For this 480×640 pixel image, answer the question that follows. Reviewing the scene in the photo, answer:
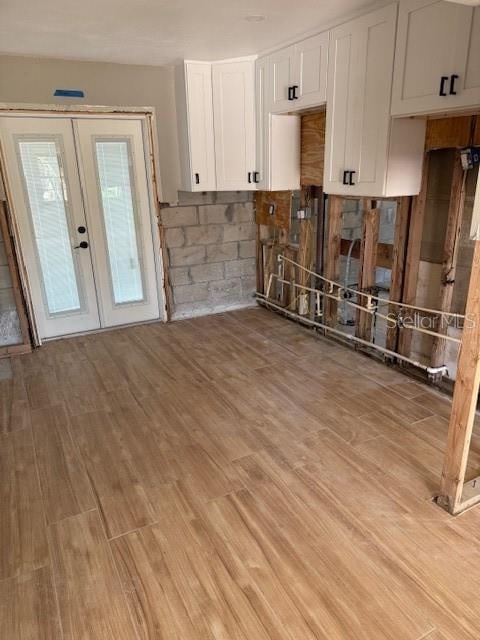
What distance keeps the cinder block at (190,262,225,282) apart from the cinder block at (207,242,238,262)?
0.20 ft

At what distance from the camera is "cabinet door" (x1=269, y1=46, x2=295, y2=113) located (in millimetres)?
3571

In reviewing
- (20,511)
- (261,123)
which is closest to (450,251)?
(261,123)

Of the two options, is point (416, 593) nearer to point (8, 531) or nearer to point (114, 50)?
point (8, 531)

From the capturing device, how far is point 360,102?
2973 millimetres

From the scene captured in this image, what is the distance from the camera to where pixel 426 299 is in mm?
3398

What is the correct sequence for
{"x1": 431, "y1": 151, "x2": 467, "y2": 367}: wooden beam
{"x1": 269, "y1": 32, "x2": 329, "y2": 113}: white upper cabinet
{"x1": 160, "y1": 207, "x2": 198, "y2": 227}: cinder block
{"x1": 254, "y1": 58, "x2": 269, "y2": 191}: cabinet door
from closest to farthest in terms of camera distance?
1. {"x1": 431, "y1": 151, "x2": 467, "y2": 367}: wooden beam
2. {"x1": 269, "y1": 32, "x2": 329, "y2": 113}: white upper cabinet
3. {"x1": 254, "y1": 58, "x2": 269, "y2": 191}: cabinet door
4. {"x1": 160, "y1": 207, "x2": 198, "y2": 227}: cinder block

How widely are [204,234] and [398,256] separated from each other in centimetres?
217

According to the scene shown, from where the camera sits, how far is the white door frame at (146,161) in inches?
150

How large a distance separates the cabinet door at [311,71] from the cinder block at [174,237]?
68.2 inches

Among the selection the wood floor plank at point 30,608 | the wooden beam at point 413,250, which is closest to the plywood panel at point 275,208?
the wooden beam at point 413,250

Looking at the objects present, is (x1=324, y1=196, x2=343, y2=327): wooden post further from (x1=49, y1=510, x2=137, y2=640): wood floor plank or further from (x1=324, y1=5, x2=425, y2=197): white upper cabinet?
(x1=49, y1=510, x2=137, y2=640): wood floor plank

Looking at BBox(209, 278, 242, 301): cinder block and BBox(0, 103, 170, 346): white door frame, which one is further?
BBox(209, 278, 242, 301): cinder block

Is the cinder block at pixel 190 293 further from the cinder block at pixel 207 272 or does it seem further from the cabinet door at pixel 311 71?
the cabinet door at pixel 311 71

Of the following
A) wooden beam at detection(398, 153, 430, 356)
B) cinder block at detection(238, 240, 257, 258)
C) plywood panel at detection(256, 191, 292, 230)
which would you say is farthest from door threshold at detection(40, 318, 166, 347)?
wooden beam at detection(398, 153, 430, 356)
